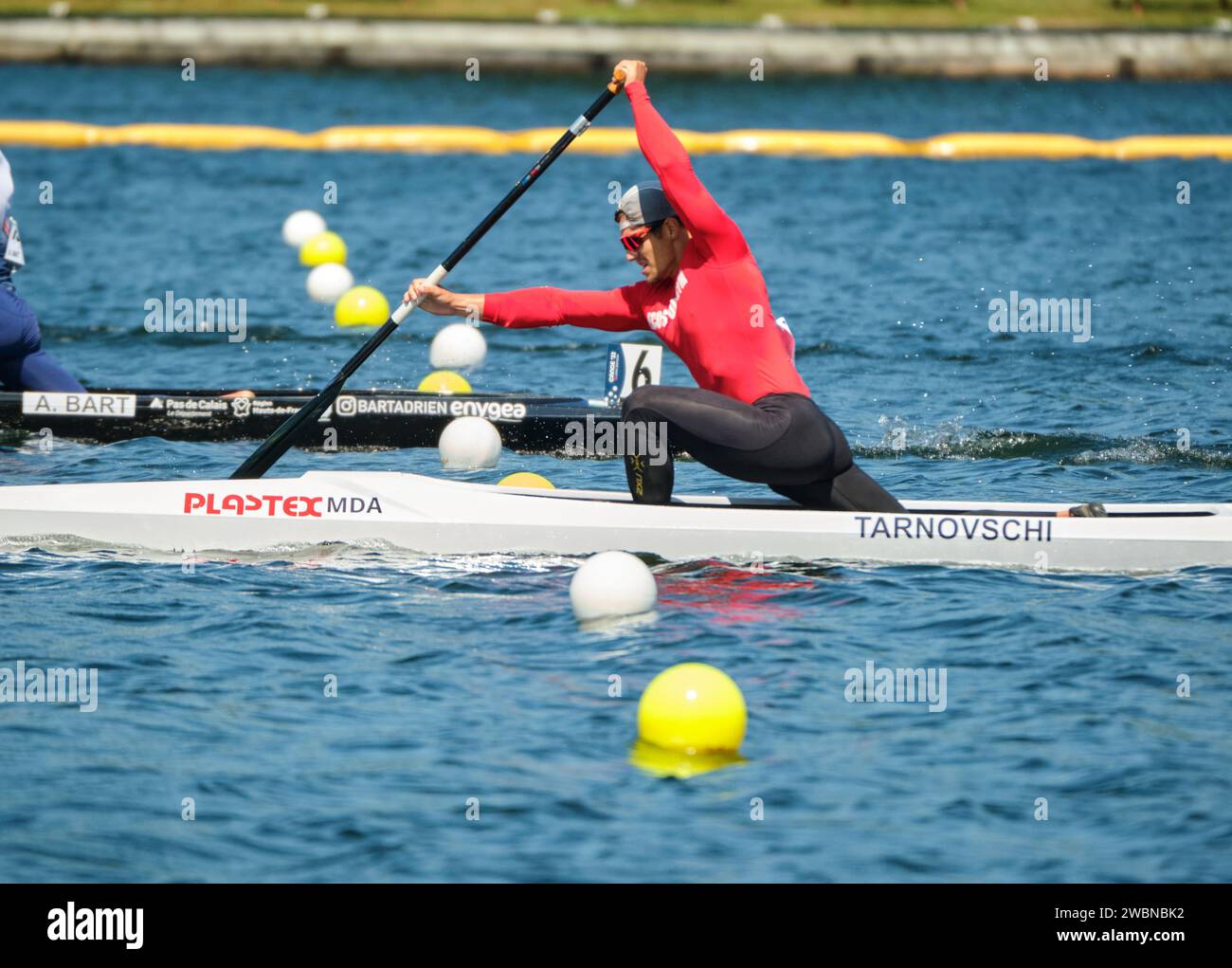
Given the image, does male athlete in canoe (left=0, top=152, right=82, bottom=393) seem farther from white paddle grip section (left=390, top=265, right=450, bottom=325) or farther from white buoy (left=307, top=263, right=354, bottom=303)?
white buoy (left=307, top=263, right=354, bottom=303)

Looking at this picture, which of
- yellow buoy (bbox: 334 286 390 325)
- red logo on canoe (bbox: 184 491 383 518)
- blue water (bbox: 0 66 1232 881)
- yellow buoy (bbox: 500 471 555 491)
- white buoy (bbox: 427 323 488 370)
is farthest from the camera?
yellow buoy (bbox: 334 286 390 325)

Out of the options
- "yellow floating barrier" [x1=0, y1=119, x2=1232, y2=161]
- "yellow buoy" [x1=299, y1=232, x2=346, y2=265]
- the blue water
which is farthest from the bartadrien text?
"yellow floating barrier" [x1=0, y1=119, x2=1232, y2=161]

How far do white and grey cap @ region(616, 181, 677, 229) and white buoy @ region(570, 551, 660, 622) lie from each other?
5.27ft

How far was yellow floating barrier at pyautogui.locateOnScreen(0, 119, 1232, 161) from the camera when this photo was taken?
28219mm

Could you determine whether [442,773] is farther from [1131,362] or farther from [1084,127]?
[1084,127]

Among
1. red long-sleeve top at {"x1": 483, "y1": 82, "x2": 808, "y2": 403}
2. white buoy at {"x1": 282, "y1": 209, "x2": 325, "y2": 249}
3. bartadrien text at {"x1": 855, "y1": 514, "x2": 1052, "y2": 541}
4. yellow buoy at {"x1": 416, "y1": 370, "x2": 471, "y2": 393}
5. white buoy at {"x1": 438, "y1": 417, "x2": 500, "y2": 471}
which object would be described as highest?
white buoy at {"x1": 282, "y1": 209, "x2": 325, "y2": 249}

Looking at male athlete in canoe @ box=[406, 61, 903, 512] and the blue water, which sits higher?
male athlete in canoe @ box=[406, 61, 903, 512]

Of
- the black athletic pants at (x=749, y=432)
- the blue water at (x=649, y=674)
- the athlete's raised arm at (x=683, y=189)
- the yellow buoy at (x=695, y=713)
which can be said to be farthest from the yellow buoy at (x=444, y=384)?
the yellow buoy at (x=695, y=713)

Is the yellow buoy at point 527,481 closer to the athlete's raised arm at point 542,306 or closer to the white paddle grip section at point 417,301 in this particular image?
the white paddle grip section at point 417,301

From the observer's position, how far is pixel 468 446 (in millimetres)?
11602

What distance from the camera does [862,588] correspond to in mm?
8656

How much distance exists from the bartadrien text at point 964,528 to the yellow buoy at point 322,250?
1178 centimetres

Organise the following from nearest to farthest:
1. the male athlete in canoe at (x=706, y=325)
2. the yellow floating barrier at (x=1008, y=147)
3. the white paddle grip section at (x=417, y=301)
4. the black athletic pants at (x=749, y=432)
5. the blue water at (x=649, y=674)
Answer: the blue water at (x=649, y=674)
the male athlete in canoe at (x=706, y=325)
the black athletic pants at (x=749, y=432)
the white paddle grip section at (x=417, y=301)
the yellow floating barrier at (x=1008, y=147)

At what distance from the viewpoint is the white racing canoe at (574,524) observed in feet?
29.3
